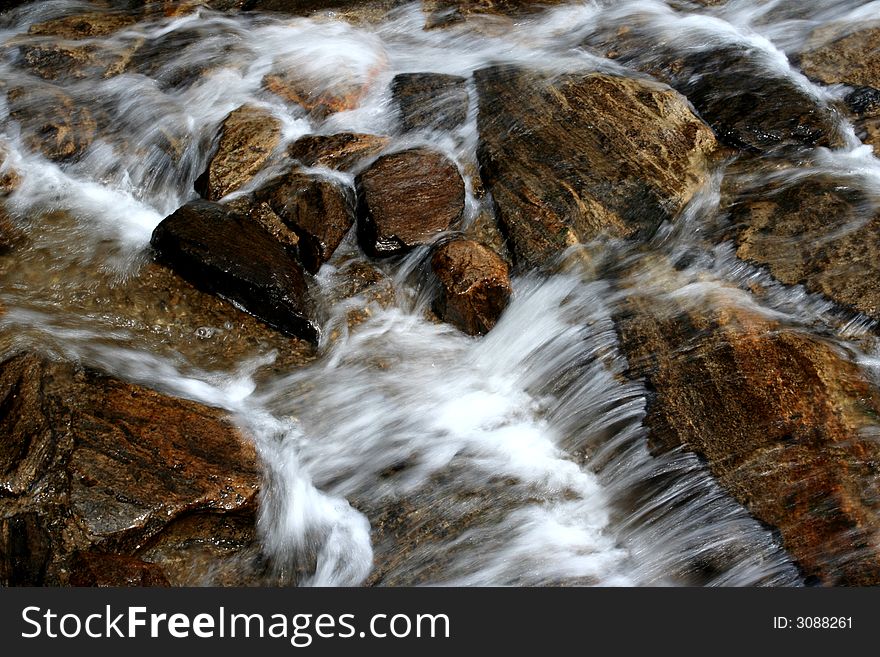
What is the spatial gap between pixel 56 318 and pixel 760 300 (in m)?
4.96

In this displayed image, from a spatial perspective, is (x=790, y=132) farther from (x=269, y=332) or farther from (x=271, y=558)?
(x=271, y=558)

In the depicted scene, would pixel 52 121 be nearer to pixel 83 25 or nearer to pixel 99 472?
pixel 83 25

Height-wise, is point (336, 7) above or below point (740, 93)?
above

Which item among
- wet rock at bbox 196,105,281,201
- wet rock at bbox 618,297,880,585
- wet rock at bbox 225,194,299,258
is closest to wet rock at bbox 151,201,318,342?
wet rock at bbox 225,194,299,258

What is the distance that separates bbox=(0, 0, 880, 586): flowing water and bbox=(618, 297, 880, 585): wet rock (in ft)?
0.54

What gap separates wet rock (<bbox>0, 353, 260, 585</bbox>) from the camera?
502 centimetres

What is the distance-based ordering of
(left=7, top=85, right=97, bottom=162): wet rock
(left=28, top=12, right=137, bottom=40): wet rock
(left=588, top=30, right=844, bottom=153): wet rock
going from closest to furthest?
(left=588, top=30, right=844, bottom=153): wet rock → (left=7, top=85, right=97, bottom=162): wet rock → (left=28, top=12, right=137, bottom=40): wet rock

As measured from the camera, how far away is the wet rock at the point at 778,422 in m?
5.25

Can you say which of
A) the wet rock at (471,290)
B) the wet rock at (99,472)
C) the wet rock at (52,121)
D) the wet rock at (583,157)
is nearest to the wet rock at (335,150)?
the wet rock at (583,157)

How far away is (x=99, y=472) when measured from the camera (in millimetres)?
5301

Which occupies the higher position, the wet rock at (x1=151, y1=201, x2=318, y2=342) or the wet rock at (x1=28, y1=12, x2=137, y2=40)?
the wet rock at (x1=28, y1=12, x2=137, y2=40)

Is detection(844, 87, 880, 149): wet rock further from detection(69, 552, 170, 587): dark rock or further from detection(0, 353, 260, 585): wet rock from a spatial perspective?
detection(69, 552, 170, 587): dark rock

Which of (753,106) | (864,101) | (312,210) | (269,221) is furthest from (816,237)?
(269,221)

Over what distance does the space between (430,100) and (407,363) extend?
2912mm
